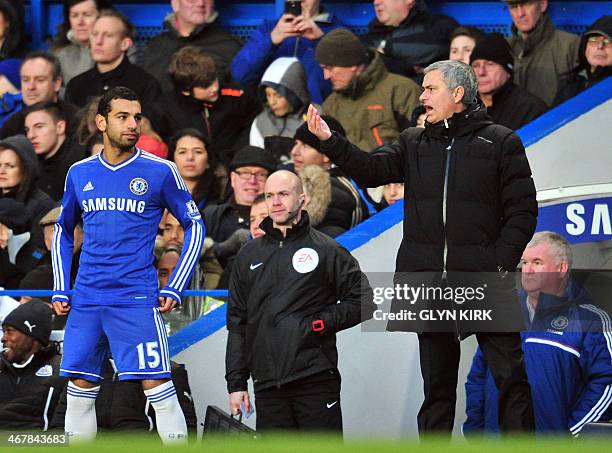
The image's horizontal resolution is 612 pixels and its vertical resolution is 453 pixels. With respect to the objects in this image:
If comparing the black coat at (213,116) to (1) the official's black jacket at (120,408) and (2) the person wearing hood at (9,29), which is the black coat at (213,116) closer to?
(2) the person wearing hood at (9,29)

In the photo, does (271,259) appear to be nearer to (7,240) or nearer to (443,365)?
(443,365)

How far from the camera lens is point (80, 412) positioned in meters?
Result: 8.09

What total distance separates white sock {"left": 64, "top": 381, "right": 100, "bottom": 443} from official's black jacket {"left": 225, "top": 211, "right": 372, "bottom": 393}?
0.81 meters

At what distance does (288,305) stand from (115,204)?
Result: 113 cm

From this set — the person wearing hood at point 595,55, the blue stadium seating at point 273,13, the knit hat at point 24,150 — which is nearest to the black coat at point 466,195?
the person wearing hood at point 595,55

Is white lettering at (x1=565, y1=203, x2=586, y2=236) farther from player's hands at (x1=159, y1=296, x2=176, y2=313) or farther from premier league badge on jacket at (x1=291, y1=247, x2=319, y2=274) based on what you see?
player's hands at (x1=159, y1=296, x2=176, y2=313)

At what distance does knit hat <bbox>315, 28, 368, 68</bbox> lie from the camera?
36.1ft

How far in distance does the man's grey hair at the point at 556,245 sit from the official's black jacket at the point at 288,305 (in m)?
1.07

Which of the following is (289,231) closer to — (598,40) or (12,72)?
(598,40)

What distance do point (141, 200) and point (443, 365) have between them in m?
1.87

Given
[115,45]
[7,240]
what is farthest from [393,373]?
[115,45]

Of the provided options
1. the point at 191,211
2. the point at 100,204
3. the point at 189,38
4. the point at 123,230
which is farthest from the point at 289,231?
the point at 189,38

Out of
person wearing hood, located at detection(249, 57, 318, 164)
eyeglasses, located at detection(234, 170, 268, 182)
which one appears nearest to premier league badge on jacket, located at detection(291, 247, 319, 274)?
eyeglasses, located at detection(234, 170, 268, 182)

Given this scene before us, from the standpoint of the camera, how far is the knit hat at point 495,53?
10344mm
